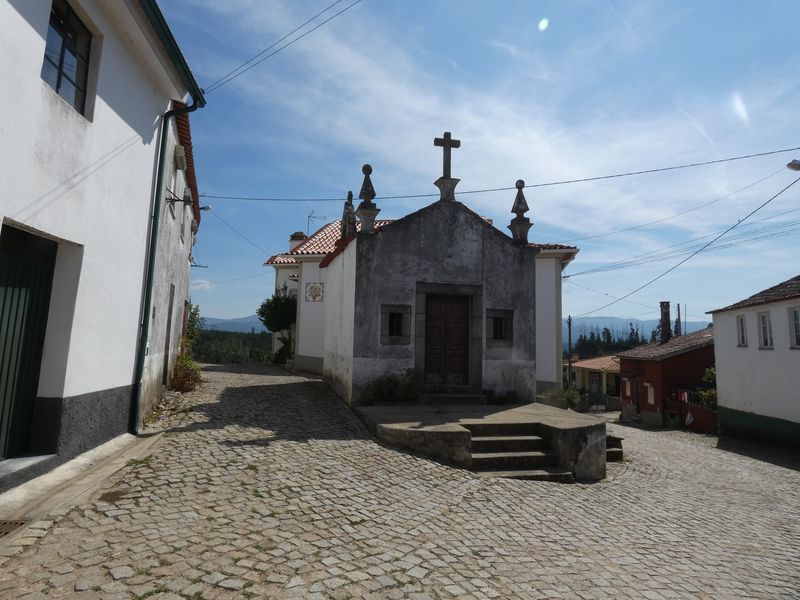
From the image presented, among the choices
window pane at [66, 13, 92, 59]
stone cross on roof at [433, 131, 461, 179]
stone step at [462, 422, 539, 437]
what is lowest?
stone step at [462, 422, 539, 437]

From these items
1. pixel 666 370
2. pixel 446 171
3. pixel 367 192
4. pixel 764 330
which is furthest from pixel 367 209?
pixel 666 370

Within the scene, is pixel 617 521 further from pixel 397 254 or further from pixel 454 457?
pixel 397 254

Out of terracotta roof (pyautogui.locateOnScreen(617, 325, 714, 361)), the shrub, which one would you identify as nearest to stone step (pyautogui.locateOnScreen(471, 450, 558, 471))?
the shrub

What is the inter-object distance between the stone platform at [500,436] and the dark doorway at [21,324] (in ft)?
15.5

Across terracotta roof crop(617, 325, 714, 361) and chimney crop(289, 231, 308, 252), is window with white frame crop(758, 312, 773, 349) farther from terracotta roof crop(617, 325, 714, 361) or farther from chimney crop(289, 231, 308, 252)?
chimney crop(289, 231, 308, 252)

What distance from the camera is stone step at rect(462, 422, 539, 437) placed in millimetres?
7677

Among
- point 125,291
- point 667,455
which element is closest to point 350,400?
point 125,291

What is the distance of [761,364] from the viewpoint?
1470 cm

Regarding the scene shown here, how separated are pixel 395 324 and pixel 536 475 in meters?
4.70

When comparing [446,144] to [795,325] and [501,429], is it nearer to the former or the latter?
[501,429]

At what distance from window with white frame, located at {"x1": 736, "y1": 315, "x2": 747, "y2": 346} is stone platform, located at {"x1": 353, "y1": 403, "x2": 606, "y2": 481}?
37.8 ft

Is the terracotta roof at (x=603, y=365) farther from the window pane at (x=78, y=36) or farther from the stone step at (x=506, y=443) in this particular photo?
the window pane at (x=78, y=36)

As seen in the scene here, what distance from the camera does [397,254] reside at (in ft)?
34.0

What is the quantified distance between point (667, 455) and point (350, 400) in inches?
301
